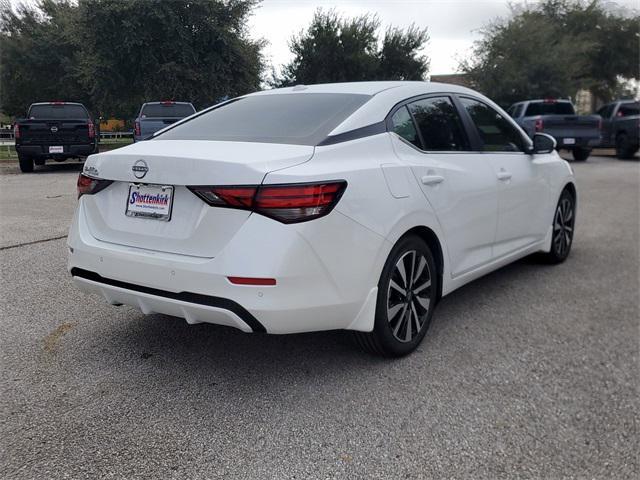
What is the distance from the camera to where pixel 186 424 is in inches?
109

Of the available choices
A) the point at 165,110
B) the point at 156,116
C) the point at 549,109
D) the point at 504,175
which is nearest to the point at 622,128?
the point at 549,109

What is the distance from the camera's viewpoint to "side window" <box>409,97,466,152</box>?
3863mm

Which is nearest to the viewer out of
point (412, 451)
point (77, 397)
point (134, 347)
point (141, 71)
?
point (412, 451)

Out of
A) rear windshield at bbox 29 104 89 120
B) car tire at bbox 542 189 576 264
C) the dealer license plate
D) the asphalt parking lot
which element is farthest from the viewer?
rear windshield at bbox 29 104 89 120

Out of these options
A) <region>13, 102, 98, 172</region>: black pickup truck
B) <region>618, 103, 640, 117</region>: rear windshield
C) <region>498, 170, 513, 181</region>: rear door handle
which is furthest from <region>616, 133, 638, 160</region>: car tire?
<region>498, 170, 513, 181</region>: rear door handle

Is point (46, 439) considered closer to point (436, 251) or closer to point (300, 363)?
point (300, 363)

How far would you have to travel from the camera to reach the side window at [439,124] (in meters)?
3.86

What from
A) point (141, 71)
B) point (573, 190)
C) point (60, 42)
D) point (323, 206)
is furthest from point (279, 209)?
point (60, 42)

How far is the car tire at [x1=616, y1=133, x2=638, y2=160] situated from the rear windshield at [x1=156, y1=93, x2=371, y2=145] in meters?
18.6

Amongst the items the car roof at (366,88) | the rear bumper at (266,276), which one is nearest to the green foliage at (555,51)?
the car roof at (366,88)

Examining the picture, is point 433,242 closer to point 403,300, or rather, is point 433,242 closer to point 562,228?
point 403,300

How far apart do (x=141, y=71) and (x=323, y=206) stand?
25121 mm

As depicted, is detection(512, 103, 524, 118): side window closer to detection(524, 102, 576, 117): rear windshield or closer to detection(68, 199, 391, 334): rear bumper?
detection(524, 102, 576, 117): rear windshield

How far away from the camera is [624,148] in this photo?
19781mm
